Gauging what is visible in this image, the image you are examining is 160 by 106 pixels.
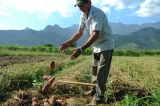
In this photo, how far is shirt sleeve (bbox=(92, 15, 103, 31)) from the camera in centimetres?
436

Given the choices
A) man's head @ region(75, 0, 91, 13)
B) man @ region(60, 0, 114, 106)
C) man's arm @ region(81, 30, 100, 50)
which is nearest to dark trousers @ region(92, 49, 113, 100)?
man @ region(60, 0, 114, 106)

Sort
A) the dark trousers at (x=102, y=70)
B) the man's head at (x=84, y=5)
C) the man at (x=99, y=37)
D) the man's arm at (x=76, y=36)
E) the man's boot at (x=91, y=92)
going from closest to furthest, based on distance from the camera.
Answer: the man's head at (x=84, y=5) < the man at (x=99, y=37) < the dark trousers at (x=102, y=70) < the man's arm at (x=76, y=36) < the man's boot at (x=91, y=92)

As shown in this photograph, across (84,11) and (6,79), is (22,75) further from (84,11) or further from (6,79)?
(84,11)

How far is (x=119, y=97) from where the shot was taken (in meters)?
5.21

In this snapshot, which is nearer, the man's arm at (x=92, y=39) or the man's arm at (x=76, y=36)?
the man's arm at (x=92, y=39)

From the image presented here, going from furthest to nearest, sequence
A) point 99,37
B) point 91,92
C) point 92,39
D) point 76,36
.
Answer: point 91,92 < point 76,36 < point 99,37 < point 92,39

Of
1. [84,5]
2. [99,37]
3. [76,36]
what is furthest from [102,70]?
[84,5]

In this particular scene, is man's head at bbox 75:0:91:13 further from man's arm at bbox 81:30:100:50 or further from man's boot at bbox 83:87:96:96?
man's boot at bbox 83:87:96:96

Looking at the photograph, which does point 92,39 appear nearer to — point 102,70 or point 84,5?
point 84,5

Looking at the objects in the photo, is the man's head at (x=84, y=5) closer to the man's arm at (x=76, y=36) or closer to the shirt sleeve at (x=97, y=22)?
the shirt sleeve at (x=97, y=22)

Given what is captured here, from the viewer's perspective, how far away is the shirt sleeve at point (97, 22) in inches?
172

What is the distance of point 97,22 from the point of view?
4.39m

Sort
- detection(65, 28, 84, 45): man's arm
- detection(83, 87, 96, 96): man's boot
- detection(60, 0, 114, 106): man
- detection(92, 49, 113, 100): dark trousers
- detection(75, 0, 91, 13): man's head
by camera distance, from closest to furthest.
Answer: detection(75, 0, 91, 13): man's head
detection(60, 0, 114, 106): man
detection(92, 49, 113, 100): dark trousers
detection(65, 28, 84, 45): man's arm
detection(83, 87, 96, 96): man's boot

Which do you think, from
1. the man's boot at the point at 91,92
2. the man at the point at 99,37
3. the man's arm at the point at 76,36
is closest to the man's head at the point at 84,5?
the man at the point at 99,37
